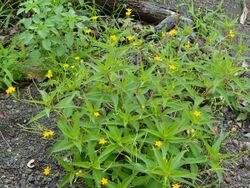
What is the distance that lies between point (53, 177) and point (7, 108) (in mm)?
676

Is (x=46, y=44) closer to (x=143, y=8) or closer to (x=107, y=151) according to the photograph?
(x=107, y=151)

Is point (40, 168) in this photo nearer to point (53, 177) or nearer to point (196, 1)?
point (53, 177)

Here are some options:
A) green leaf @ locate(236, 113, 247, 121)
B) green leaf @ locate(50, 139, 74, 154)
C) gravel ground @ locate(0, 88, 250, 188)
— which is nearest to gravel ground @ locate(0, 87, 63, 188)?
gravel ground @ locate(0, 88, 250, 188)

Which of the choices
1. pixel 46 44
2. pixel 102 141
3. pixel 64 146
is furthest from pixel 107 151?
pixel 46 44

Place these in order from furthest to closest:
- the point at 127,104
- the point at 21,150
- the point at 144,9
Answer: the point at 144,9
the point at 21,150
the point at 127,104

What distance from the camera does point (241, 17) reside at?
4230mm

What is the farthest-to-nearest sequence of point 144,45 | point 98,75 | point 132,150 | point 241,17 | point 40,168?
point 241,17 → point 144,45 → point 40,168 → point 98,75 → point 132,150

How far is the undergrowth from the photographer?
7.47 ft

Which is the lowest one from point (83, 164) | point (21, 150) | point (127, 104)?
point (21, 150)

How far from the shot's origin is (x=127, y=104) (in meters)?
2.45

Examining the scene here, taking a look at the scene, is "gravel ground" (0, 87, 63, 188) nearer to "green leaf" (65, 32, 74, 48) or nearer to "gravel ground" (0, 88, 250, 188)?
"gravel ground" (0, 88, 250, 188)

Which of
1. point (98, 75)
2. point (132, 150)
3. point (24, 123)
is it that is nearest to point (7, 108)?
point (24, 123)

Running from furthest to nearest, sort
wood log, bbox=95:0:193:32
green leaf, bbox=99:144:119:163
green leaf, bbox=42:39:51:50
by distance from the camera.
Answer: wood log, bbox=95:0:193:32
green leaf, bbox=42:39:51:50
green leaf, bbox=99:144:119:163

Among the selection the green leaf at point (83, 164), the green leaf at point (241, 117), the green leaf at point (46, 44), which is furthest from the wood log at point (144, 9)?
the green leaf at point (83, 164)
